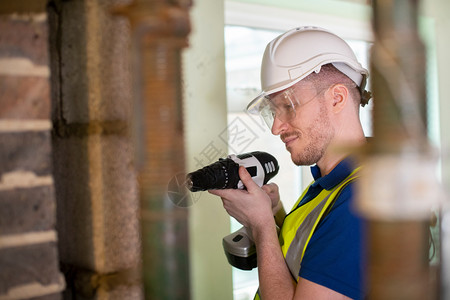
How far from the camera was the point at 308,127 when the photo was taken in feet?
4.48

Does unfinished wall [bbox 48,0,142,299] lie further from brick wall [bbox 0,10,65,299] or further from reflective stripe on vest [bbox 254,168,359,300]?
reflective stripe on vest [bbox 254,168,359,300]

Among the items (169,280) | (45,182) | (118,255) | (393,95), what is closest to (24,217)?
(45,182)

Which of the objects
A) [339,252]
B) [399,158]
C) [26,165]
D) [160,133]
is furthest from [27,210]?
[339,252]

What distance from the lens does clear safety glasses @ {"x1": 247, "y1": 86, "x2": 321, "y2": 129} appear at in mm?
1367

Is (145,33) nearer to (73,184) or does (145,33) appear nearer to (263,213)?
(73,184)

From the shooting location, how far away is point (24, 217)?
0.64 m

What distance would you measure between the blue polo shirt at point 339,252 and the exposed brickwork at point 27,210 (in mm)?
699

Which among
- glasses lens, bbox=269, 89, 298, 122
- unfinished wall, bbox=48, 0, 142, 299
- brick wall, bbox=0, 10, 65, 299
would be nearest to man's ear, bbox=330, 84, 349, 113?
glasses lens, bbox=269, 89, 298, 122

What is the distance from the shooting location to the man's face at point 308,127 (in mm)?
1357

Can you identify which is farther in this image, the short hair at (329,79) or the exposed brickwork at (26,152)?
the short hair at (329,79)

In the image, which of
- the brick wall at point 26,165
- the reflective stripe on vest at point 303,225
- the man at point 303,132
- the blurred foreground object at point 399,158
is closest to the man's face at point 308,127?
the man at point 303,132

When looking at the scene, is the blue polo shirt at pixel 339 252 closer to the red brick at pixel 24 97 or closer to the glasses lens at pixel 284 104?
the glasses lens at pixel 284 104

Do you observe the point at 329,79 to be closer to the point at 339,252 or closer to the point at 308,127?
the point at 308,127

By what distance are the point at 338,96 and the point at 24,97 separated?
994 millimetres
